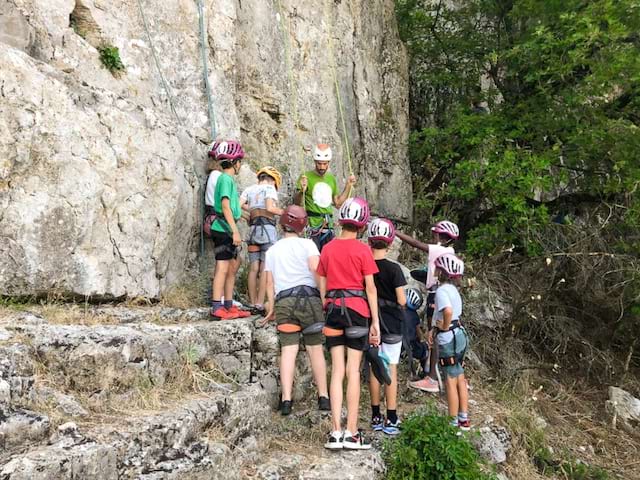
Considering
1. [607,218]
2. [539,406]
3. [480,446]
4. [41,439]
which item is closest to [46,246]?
[41,439]

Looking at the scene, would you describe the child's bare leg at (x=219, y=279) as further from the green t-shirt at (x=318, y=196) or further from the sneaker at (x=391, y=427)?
the sneaker at (x=391, y=427)

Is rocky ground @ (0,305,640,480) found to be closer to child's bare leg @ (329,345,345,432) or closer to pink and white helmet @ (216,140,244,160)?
child's bare leg @ (329,345,345,432)

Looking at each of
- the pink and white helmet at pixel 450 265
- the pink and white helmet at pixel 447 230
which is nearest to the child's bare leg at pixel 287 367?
the pink and white helmet at pixel 450 265

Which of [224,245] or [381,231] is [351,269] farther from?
[224,245]

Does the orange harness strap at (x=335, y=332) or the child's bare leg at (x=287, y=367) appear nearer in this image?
the orange harness strap at (x=335, y=332)

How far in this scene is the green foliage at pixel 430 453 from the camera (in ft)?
17.1

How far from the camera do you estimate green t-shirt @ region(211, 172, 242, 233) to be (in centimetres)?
643

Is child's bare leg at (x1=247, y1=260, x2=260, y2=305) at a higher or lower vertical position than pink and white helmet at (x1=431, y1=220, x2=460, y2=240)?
lower

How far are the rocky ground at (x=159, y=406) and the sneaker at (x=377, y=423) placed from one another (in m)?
0.16

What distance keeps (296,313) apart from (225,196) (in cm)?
151

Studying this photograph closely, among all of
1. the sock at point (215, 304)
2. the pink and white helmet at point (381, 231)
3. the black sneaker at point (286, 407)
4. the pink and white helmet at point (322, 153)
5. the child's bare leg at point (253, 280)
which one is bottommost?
the black sneaker at point (286, 407)

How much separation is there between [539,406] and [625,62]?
5111 mm

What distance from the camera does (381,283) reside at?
5.92m

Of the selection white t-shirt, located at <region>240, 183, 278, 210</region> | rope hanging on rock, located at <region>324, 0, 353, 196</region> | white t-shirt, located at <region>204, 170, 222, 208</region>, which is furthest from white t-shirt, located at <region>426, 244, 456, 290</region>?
rope hanging on rock, located at <region>324, 0, 353, 196</region>
